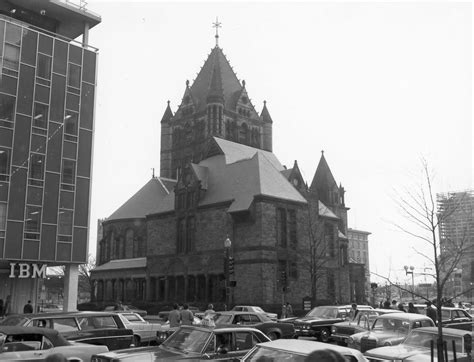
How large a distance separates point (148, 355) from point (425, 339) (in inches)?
271

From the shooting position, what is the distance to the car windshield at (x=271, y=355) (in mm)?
7699

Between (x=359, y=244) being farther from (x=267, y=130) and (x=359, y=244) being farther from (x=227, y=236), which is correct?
(x=227, y=236)

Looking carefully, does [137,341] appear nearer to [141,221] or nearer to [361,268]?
[141,221]

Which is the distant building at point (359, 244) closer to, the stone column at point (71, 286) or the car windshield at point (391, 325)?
the stone column at point (71, 286)

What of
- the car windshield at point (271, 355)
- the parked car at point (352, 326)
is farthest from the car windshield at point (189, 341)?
the parked car at point (352, 326)

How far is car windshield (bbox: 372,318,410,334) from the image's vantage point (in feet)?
50.2

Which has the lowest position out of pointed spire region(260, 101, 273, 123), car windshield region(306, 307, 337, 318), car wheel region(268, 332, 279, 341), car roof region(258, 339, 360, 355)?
car wheel region(268, 332, 279, 341)

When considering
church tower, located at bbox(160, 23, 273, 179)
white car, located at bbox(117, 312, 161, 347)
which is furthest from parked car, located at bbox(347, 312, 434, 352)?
church tower, located at bbox(160, 23, 273, 179)

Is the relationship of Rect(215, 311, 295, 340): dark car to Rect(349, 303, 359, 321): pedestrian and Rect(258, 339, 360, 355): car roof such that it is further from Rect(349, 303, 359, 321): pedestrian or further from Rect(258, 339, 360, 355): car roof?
Rect(258, 339, 360, 355): car roof

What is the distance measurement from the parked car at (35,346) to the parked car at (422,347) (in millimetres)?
6289

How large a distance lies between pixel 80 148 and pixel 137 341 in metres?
20.7

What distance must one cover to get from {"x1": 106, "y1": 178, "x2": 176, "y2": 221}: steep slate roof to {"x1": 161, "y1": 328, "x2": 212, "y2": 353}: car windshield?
5127cm

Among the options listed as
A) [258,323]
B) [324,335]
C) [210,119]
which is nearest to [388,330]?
[258,323]

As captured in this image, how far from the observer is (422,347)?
484 inches
